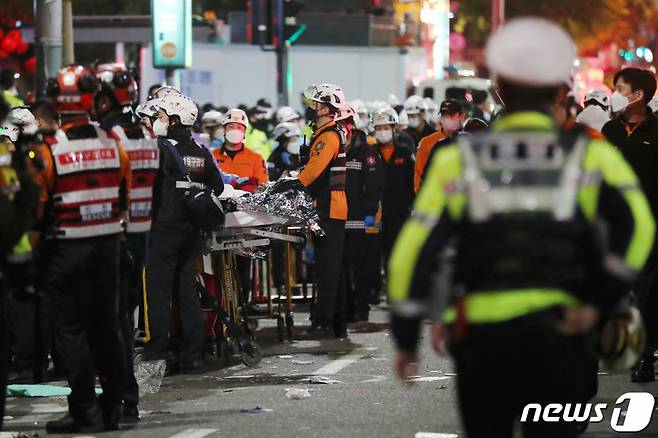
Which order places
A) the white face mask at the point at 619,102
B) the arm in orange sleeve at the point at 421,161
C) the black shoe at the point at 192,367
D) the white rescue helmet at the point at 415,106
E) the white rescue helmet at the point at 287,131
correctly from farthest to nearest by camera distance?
the white rescue helmet at the point at 415,106 → the white rescue helmet at the point at 287,131 → the arm in orange sleeve at the point at 421,161 → the black shoe at the point at 192,367 → the white face mask at the point at 619,102

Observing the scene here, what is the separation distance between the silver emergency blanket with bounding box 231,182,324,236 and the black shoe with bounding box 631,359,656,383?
10.3ft

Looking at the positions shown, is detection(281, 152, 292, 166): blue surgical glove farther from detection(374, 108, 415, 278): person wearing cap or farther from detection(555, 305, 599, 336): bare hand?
detection(555, 305, 599, 336): bare hand

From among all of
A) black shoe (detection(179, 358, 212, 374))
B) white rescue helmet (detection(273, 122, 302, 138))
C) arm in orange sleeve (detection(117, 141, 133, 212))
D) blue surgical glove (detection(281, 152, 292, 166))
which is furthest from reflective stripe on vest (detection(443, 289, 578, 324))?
white rescue helmet (detection(273, 122, 302, 138))

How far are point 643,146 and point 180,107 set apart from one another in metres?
3.26

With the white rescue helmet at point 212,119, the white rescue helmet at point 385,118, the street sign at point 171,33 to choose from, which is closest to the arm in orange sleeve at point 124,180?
the white rescue helmet at point 385,118

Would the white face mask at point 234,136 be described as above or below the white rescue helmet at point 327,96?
below

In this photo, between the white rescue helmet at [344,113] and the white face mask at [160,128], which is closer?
the white face mask at [160,128]

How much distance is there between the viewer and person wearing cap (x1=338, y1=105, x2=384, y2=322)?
55.1 feet

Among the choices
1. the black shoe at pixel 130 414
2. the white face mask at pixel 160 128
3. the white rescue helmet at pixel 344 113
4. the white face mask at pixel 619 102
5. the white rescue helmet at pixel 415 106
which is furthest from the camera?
the white rescue helmet at pixel 415 106

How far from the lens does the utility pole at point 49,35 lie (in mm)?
17781

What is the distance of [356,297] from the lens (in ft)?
56.9

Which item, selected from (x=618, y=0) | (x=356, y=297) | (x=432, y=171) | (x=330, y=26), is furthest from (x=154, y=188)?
(x=618, y=0)

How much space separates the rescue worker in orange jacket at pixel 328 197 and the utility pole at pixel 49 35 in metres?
3.19

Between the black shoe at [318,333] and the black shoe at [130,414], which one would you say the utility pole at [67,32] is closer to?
the black shoe at [318,333]
